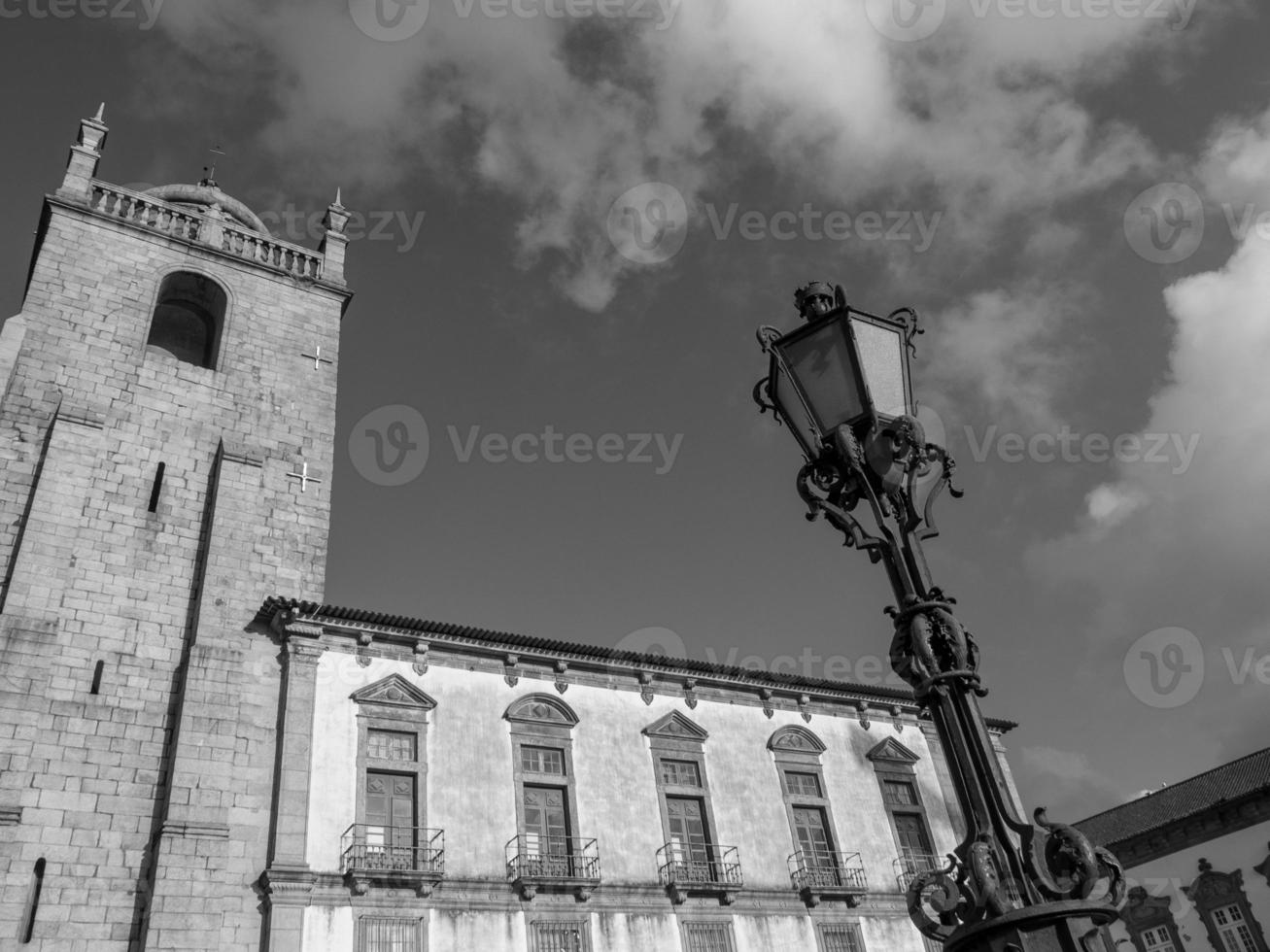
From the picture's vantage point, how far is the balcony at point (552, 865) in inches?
666

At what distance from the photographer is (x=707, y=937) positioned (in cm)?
1831

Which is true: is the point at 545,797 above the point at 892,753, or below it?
below

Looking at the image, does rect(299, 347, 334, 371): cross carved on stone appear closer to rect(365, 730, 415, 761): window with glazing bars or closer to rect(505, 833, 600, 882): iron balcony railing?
rect(365, 730, 415, 761): window with glazing bars

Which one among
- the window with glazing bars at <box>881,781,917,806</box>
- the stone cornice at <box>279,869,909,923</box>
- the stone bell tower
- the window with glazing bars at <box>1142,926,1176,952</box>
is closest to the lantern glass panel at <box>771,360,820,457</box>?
the stone cornice at <box>279,869,909,923</box>

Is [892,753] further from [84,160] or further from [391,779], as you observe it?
[84,160]

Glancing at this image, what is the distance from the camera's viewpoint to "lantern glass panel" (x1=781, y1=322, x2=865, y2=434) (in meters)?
4.58

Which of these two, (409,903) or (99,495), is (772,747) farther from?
(99,495)

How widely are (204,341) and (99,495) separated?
24.1 ft

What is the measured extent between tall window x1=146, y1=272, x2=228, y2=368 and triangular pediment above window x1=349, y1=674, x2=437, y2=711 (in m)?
10.00

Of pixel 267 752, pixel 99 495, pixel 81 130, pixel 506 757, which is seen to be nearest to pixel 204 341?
pixel 81 130

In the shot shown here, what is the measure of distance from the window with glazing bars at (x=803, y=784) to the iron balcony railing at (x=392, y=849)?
8.71m

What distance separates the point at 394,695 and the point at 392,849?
2901mm

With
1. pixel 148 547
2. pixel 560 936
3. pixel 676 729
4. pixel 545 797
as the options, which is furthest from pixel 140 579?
pixel 676 729

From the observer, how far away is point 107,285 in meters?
21.0
